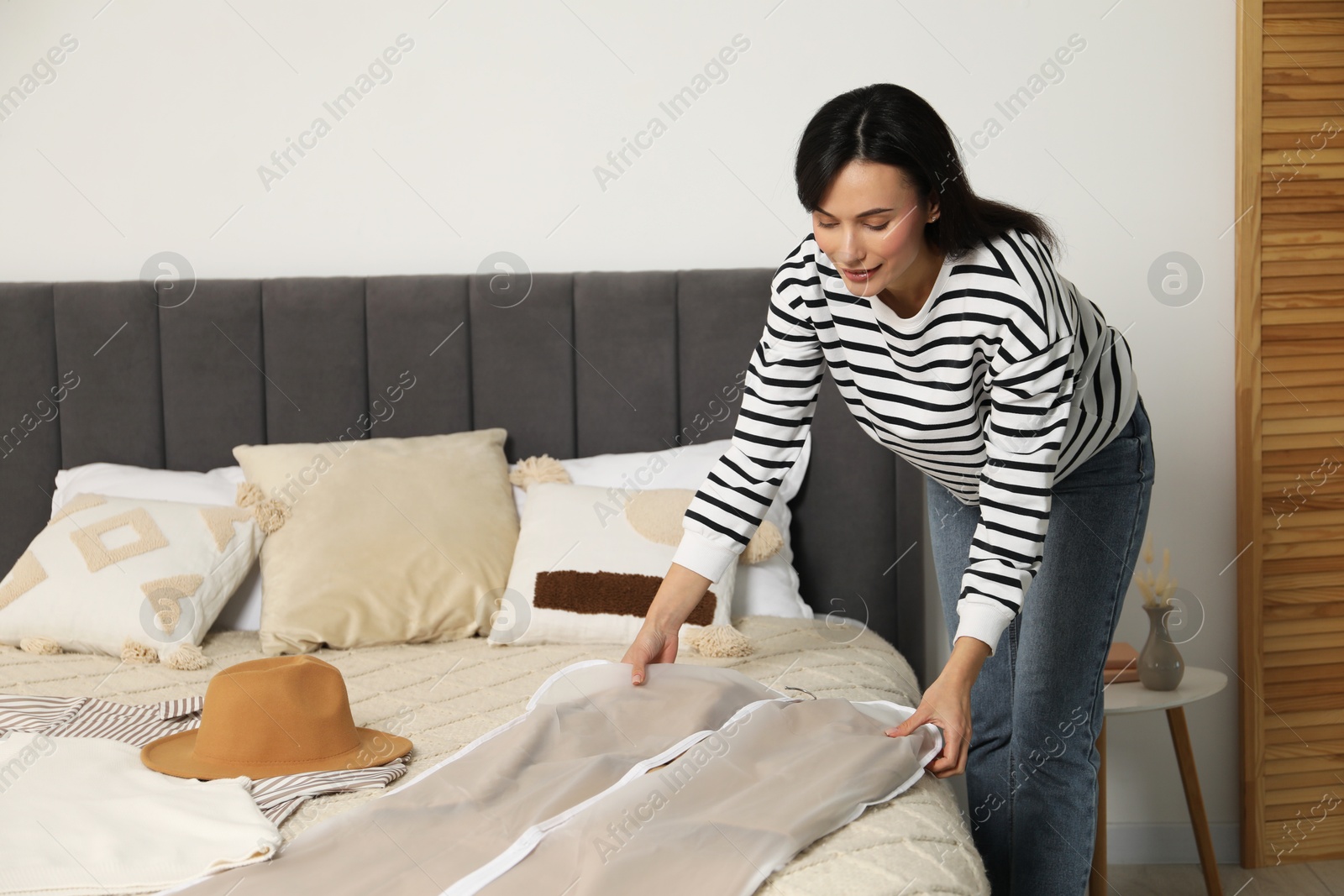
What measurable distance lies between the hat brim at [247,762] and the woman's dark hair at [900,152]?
36.8 inches

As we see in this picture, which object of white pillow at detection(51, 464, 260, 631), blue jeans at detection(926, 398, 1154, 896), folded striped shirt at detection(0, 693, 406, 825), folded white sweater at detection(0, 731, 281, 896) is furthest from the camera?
white pillow at detection(51, 464, 260, 631)

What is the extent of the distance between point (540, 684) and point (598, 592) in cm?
29

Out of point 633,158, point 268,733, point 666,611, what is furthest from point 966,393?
point 633,158

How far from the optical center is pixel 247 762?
137cm

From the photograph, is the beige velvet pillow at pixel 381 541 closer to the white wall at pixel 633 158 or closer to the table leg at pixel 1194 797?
the white wall at pixel 633 158

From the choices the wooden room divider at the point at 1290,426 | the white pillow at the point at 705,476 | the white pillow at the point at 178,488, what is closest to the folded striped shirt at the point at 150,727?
the white pillow at the point at 178,488

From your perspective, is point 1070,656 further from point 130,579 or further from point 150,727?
point 130,579

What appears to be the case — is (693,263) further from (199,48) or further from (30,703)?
(30,703)

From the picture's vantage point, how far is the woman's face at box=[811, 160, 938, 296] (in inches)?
46.4

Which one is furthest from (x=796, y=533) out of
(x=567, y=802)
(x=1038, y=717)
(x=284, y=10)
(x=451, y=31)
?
(x=284, y=10)

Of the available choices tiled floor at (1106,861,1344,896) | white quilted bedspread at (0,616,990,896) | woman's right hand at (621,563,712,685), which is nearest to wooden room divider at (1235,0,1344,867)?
tiled floor at (1106,861,1344,896)

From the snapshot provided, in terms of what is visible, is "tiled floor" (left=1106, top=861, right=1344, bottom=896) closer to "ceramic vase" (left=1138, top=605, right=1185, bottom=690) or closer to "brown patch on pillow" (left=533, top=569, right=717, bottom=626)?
"ceramic vase" (left=1138, top=605, right=1185, bottom=690)

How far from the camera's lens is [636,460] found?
2.31 meters

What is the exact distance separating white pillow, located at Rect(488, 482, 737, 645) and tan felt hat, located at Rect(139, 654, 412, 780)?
0.59 metres
